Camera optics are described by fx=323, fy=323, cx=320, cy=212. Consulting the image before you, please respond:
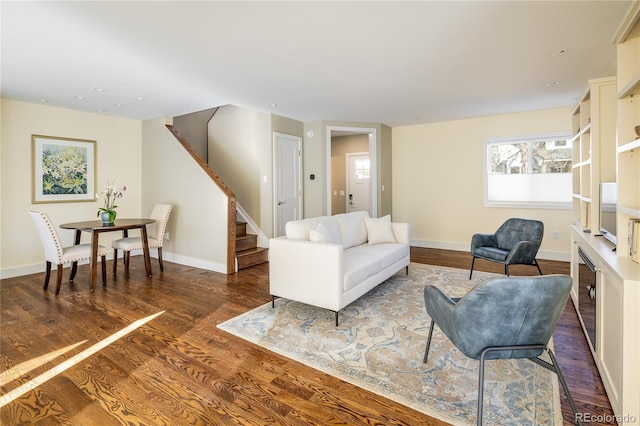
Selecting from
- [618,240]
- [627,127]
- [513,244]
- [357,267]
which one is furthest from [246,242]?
[627,127]

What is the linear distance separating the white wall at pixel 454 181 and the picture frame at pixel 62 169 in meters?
5.53

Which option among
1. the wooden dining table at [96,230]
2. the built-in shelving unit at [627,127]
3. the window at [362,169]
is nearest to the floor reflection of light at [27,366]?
the wooden dining table at [96,230]

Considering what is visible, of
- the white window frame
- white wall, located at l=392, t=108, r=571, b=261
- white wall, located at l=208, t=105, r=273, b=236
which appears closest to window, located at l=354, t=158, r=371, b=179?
white wall, located at l=392, t=108, r=571, b=261

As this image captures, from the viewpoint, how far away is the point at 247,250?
529cm

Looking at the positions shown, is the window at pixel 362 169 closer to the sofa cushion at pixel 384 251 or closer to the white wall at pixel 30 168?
the sofa cushion at pixel 384 251

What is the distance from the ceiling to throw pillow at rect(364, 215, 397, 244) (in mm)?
1696

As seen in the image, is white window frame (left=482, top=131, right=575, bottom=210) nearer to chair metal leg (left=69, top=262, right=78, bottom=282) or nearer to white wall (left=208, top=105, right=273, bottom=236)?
white wall (left=208, top=105, right=273, bottom=236)

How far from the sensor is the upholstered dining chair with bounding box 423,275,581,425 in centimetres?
157

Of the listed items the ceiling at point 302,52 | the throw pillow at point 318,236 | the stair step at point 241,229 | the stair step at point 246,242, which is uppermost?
the ceiling at point 302,52

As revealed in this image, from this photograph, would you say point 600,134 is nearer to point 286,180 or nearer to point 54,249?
point 286,180

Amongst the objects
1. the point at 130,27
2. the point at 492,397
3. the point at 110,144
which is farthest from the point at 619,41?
the point at 110,144

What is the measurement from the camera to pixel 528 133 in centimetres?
536

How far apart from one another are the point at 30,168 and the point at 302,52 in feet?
14.5

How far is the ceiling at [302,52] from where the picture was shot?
2236 mm
